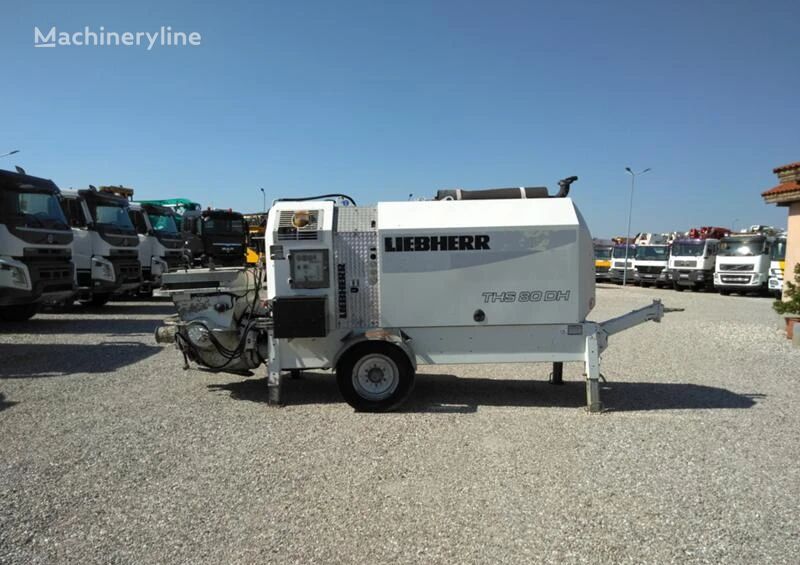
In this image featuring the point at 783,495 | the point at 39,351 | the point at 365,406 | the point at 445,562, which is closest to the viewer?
the point at 445,562

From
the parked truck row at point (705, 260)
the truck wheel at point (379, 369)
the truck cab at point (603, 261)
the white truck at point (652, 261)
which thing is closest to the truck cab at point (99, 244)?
the truck wheel at point (379, 369)

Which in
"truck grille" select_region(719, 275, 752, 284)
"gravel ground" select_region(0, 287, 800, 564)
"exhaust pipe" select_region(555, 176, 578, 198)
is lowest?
"gravel ground" select_region(0, 287, 800, 564)

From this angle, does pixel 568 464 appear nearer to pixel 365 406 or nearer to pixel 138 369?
pixel 365 406

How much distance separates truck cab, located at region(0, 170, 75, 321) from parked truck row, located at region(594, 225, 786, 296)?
22456 mm

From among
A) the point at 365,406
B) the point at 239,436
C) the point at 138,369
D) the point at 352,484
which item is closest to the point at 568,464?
the point at 352,484

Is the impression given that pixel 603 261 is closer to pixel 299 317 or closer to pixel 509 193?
pixel 509 193

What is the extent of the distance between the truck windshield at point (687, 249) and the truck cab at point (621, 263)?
16.8 ft

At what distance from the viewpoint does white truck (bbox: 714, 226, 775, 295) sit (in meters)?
24.1

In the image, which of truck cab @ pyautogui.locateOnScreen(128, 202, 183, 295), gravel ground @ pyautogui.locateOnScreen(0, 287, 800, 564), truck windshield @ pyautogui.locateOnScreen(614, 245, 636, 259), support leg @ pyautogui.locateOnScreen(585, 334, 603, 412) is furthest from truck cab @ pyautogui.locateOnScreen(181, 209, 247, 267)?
truck windshield @ pyautogui.locateOnScreen(614, 245, 636, 259)

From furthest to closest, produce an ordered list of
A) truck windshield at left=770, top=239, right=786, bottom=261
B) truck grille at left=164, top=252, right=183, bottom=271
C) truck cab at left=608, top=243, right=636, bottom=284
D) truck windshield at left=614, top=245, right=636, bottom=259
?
truck windshield at left=614, top=245, right=636, bottom=259 → truck cab at left=608, top=243, right=636, bottom=284 → truck windshield at left=770, top=239, right=786, bottom=261 → truck grille at left=164, top=252, right=183, bottom=271

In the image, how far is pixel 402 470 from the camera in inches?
178

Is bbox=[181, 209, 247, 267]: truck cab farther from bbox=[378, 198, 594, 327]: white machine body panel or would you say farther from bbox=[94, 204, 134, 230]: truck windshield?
bbox=[378, 198, 594, 327]: white machine body panel

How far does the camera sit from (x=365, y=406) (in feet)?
20.1

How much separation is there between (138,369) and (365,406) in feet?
13.1
